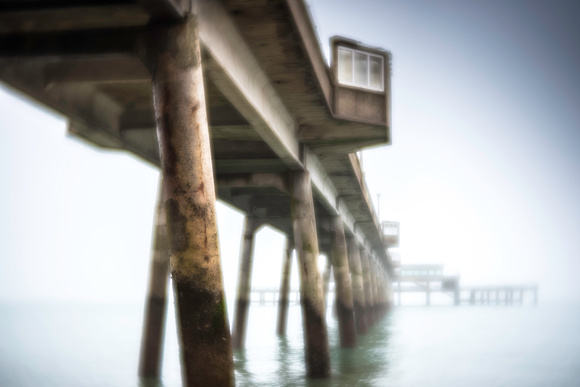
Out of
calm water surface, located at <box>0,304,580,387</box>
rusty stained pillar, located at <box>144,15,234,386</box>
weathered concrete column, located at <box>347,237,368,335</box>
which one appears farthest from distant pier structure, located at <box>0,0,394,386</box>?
weathered concrete column, located at <box>347,237,368,335</box>

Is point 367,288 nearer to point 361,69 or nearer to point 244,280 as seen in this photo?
point 244,280

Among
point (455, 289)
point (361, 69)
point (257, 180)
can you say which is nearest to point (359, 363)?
point (257, 180)

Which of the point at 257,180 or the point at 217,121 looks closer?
the point at 217,121

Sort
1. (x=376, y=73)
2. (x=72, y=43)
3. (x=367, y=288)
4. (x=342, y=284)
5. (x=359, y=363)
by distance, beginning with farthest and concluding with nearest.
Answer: (x=367, y=288) → (x=342, y=284) → (x=359, y=363) → (x=376, y=73) → (x=72, y=43)

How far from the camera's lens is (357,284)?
68.9 feet

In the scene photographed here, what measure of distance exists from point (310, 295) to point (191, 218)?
6.46 meters

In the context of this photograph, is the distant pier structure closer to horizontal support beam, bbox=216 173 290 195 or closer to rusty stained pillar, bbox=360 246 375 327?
horizontal support beam, bbox=216 173 290 195

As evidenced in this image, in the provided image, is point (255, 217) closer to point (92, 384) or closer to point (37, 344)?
point (92, 384)

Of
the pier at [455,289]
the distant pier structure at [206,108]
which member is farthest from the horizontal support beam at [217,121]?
the pier at [455,289]

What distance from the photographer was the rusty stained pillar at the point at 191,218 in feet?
15.1

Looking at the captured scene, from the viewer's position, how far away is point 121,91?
9.16m

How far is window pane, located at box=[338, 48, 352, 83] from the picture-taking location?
10.4 meters

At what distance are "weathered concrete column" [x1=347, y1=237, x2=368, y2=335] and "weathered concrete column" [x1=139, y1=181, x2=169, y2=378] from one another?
11.1m

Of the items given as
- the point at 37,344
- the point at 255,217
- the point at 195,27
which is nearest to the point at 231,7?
the point at 195,27
